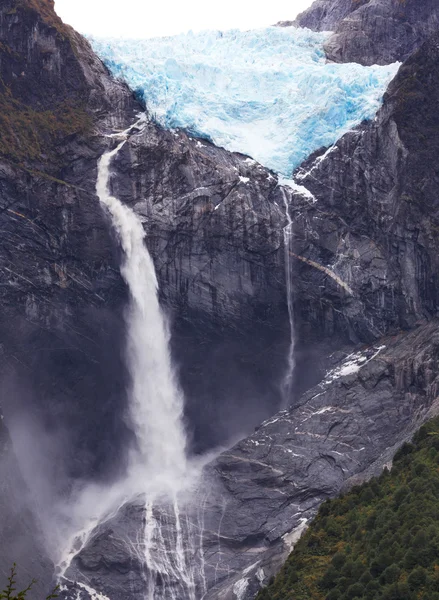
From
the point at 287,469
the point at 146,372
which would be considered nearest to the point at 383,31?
the point at 146,372

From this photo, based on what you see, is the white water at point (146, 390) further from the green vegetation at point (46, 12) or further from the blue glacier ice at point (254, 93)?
the green vegetation at point (46, 12)

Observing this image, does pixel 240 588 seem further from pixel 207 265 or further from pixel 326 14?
pixel 326 14

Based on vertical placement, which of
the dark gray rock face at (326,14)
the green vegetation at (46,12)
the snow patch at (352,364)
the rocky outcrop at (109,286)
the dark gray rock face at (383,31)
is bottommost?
the snow patch at (352,364)

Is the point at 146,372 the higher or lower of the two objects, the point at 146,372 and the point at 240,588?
the higher

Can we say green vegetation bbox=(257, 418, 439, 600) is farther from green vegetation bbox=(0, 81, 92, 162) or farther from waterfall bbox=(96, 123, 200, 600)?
green vegetation bbox=(0, 81, 92, 162)

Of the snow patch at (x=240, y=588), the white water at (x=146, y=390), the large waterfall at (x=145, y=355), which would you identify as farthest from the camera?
the large waterfall at (x=145, y=355)

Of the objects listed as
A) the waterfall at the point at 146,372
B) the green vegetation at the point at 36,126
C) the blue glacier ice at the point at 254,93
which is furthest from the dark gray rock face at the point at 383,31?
the green vegetation at the point at 36,126

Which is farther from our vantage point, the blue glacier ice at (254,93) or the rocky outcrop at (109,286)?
the blue glacier ice at (254,93)
